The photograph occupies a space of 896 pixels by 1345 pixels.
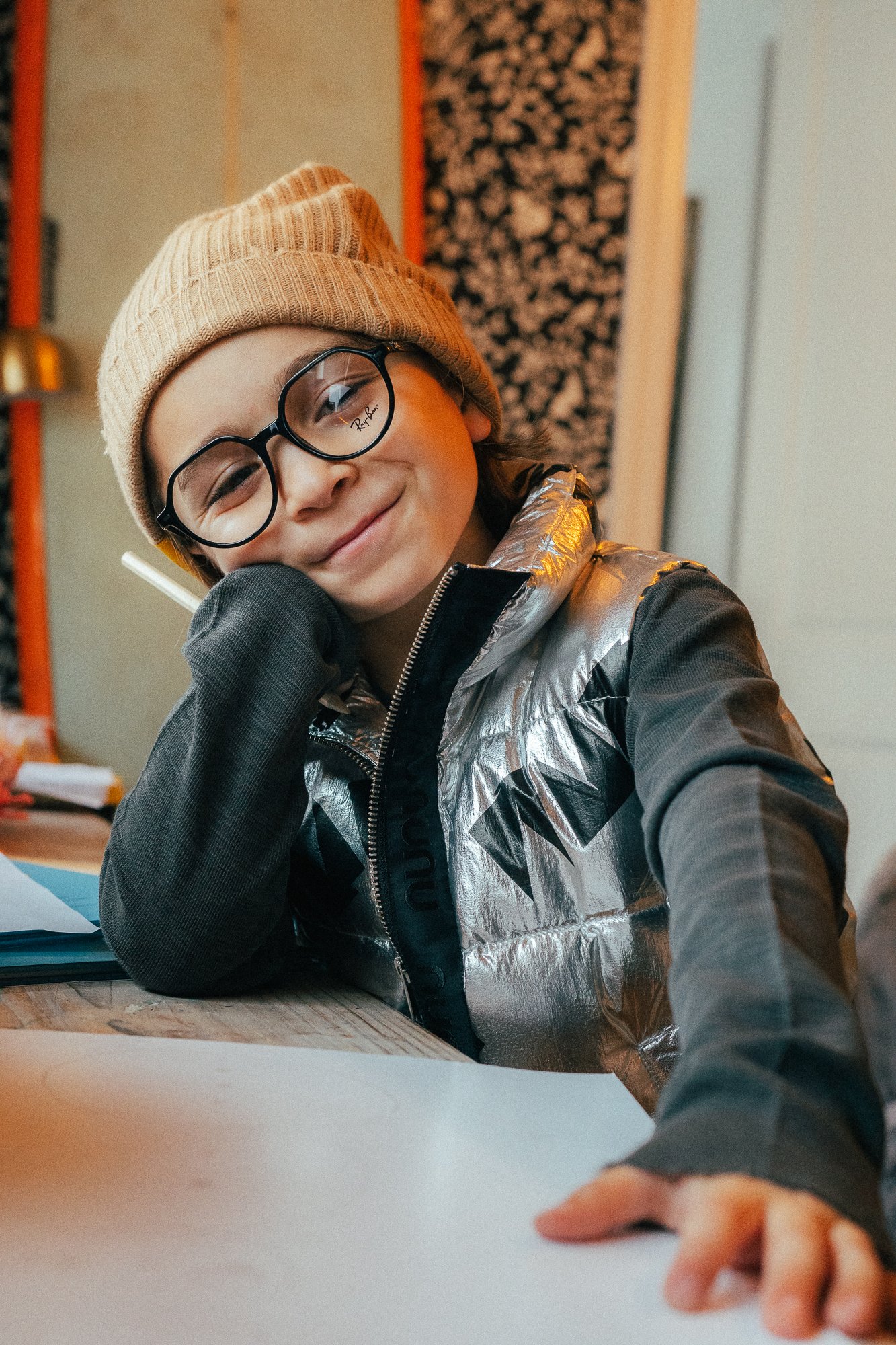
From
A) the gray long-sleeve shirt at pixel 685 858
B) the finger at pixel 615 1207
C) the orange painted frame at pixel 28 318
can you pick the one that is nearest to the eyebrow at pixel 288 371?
the gray long-sleeve shirt at pixel 685 858

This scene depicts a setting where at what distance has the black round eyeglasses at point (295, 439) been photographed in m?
0.84

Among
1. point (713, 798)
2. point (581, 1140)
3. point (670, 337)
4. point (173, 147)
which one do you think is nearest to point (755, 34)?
point (670, 337)

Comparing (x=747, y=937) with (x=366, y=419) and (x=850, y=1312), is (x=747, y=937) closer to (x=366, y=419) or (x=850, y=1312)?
(x=850, y=1312)

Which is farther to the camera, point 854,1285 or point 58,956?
point 58,956

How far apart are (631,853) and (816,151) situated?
2.18 meters

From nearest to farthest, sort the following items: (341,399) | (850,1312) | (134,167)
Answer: (850,1312) → (341,399) → (134,167)

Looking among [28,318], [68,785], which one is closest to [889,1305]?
[68,785]

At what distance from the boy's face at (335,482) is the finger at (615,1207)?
0.58 m

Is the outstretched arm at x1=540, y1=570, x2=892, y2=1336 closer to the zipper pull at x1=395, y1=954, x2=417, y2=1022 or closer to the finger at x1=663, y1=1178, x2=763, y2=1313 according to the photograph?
the finger at x1=663, y1=1178, x2=763, y2=1313

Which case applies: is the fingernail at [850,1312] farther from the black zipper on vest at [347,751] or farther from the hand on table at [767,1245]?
the black zipper on vest at [347,751]

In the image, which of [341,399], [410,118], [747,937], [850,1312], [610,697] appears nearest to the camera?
[850,1312]

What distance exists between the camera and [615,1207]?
1.14 ft

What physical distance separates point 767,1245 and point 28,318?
8.90 feet

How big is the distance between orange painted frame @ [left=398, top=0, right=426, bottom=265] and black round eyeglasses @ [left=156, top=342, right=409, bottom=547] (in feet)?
6.35
